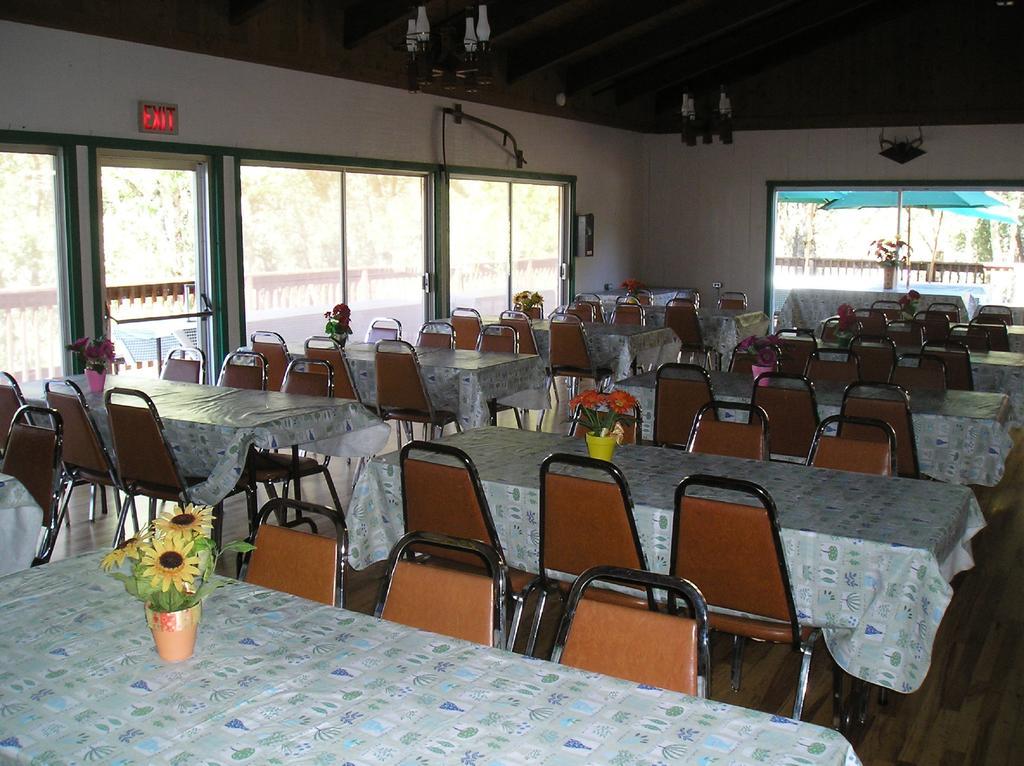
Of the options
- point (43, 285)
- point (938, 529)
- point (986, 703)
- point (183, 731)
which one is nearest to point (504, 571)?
point (183, 731)

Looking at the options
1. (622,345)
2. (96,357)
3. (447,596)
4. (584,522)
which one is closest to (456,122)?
(622,345)

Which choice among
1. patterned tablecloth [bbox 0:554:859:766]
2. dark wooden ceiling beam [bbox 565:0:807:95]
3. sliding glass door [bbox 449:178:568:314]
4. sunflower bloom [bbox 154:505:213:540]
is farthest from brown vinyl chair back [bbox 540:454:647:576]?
dark wooden ceiling beam [bbox 565:0:807:95]

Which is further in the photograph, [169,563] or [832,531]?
[832,531]

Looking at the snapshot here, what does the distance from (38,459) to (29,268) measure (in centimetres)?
320

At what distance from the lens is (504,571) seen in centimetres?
262

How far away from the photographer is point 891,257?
13.6 m

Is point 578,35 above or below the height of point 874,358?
above

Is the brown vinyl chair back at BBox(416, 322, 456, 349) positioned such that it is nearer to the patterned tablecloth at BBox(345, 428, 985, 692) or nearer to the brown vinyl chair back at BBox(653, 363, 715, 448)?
the brown vinyl chair back at BBox(653, 363, 715, 448)

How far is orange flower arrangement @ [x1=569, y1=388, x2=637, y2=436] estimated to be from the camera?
13.0 feet

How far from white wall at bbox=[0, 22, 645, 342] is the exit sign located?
2.0 inches

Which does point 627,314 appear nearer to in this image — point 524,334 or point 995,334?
point 524,334

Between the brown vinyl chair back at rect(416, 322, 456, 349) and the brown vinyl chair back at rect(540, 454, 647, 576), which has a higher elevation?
the brown vinyl chair back at rect(416, 322, 456, 349)

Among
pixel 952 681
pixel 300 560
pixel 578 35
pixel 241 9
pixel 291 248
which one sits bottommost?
pixel 952 681

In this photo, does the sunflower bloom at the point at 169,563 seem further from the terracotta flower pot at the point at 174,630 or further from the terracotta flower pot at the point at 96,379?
the terracotta flower pot at the point at 96,379
